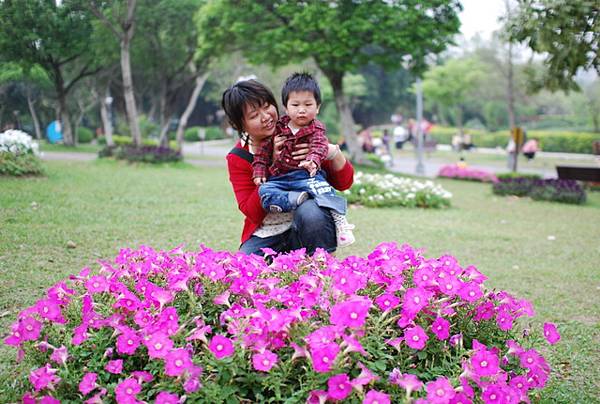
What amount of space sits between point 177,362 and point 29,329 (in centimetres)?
71

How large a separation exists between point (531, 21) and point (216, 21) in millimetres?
14101

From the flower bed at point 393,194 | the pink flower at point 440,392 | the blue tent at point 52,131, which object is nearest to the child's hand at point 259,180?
the pink flower at point 440,392

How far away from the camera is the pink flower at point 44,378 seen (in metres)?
1.96

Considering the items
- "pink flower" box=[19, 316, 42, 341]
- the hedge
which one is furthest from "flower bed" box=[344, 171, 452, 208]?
the hedge

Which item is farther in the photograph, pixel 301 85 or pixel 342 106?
pixel 342 106

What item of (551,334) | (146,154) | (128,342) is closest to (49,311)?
(128,342)

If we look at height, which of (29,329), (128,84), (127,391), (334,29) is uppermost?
(334,29)

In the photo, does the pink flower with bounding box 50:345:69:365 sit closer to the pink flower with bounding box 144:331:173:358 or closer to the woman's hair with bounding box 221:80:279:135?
the pink flower with bounding box 144:331:173:358

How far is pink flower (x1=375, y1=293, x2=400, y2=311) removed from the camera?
2277mm

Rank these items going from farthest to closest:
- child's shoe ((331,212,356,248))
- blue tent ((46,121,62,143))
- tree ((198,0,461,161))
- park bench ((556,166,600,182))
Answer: tree ((198,0,461,161))
park bench ((556,166,600,182))
blue tent ((46,121,62,143))
child's shoe ((331,212,356,248))

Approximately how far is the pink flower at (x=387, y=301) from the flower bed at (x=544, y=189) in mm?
11995

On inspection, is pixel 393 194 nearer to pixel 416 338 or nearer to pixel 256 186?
pixel 256 186

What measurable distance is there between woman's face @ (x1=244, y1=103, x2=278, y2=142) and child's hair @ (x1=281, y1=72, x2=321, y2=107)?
0.34ft

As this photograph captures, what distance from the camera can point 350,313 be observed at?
2.03 metres
